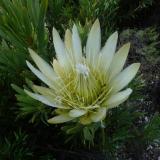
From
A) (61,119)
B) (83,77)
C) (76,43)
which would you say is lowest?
(61,119)

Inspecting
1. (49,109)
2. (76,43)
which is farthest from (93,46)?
(49,109)

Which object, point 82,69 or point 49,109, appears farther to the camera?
point 49,109

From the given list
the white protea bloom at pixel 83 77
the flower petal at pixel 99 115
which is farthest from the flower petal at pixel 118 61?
the flower petal at pixel 99 115

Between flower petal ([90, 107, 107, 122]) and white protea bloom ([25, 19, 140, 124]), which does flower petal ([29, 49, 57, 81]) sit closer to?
white protea bloom ([25, 19, 140, 124])

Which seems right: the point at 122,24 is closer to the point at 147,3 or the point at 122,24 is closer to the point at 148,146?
the point at 147,3

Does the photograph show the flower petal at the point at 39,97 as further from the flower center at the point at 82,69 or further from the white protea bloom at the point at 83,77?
the flower center at the point at 82,69

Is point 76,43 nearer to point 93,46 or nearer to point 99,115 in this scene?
point 93,46
